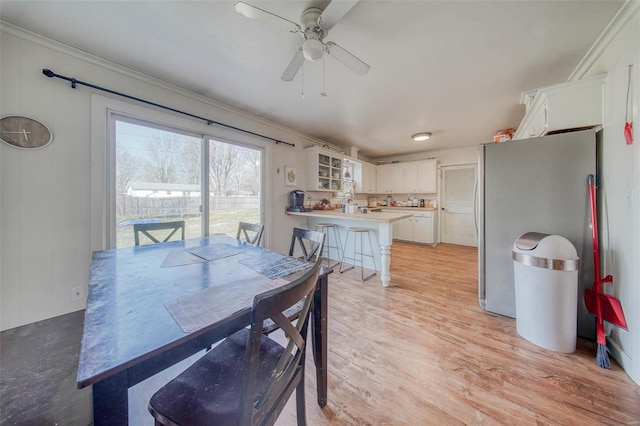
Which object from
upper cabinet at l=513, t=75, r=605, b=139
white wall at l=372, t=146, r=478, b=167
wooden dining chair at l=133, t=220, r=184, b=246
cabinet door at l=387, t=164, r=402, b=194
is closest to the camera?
upper cabinet at l=513, t=75, r=605, b=139

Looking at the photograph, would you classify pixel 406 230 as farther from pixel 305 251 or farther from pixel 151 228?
pixel 151 228

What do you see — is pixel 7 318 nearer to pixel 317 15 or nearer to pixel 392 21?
pixel 317 15

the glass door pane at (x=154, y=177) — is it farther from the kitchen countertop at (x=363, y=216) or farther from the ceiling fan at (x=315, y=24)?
the ceiling fan at (x=315, y=24)

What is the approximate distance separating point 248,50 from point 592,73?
309 cm

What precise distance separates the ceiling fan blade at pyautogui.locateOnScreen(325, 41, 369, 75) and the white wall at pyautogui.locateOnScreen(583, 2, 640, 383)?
172 cm

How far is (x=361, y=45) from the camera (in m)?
1.82

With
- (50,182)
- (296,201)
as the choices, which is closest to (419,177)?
(296,201)

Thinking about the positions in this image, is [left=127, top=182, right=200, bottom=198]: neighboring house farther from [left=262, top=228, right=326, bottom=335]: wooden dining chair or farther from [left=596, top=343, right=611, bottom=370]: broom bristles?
[left=596, top=343, right=611, bottom=370]: broom bristles

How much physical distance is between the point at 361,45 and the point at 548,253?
89.6 inches

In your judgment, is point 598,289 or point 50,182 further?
point 50,182

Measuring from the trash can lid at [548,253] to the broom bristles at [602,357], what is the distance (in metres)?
0.55

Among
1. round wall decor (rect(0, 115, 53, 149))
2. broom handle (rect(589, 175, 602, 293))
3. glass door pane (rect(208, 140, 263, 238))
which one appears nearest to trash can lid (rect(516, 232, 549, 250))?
broom handle (rect(589, 175, 602, 293))

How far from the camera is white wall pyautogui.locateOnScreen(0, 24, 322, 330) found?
167cm

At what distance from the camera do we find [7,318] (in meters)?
1.67
